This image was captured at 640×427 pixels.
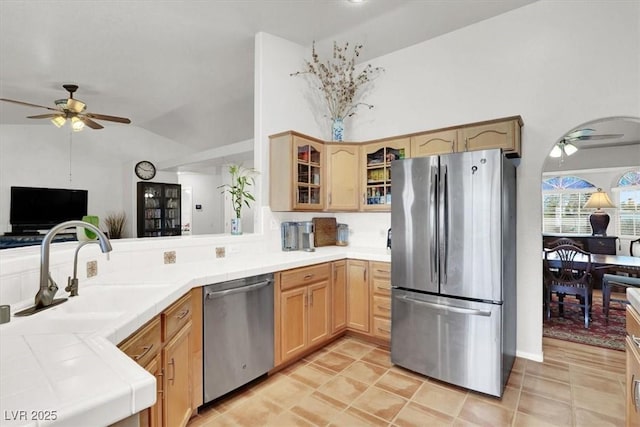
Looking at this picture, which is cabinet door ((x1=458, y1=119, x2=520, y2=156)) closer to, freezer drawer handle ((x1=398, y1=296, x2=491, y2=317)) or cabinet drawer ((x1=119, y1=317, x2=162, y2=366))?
freezer drawer handle ((x1=398, y1=296, x2=491, y2=317))

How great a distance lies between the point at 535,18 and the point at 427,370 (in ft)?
10.6

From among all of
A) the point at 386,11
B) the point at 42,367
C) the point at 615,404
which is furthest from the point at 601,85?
the point at 42,367

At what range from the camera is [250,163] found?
7879 mm

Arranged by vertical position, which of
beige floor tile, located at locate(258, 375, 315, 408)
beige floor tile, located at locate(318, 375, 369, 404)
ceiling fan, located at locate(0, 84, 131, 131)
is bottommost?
beige floor tile, located at locate(318, 375, 369, 404)

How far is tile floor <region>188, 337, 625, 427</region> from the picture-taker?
1.99m

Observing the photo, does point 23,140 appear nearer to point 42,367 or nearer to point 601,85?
point 42,367

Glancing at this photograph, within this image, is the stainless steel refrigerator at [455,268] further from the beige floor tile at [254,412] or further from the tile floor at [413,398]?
the beige floor tile at [254,412]

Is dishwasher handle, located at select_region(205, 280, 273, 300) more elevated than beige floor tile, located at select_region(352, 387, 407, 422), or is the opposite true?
dishwasher handle, located at select_region(205, 280, 273, 300)

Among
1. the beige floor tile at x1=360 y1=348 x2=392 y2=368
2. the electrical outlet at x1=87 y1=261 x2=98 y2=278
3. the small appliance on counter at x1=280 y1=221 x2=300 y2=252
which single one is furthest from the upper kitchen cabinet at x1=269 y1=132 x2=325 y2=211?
the electrical outlet at x1=87 y1=261 x2=98 y2=278

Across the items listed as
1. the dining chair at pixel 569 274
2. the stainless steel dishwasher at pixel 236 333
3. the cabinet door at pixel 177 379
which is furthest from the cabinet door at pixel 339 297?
the dining chair at pixel 569 274

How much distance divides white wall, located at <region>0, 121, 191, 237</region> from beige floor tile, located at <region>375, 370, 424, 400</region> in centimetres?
680

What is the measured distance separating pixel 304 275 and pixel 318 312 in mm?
414

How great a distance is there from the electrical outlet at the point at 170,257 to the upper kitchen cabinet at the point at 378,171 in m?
2.00

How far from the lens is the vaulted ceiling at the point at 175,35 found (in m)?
2.79
